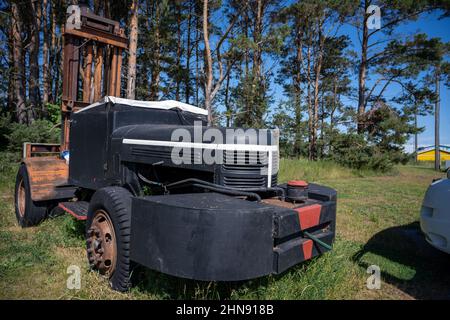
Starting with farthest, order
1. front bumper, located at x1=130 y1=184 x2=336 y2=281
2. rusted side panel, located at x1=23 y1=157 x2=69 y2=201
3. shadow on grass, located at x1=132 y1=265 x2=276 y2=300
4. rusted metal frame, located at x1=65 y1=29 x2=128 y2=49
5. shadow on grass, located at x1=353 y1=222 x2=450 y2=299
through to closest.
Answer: rusted metal frame, located at x1=65 y1=29 x2=128 y2=49, rusted side panel, located at x1=23 y1=157 x2=69 y2=201, shadow on grass, located at x1=353 y1=222 x2=450 y2=299, shadow on grass, located at x1=132 y1=265 x2=276 y2=300, front bumper, located at x1=130 y1=184 x2=336 y2=281

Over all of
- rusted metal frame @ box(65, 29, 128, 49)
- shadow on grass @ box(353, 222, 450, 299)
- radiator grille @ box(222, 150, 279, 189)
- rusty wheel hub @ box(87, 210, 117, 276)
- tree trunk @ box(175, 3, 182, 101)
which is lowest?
shadow on grass @ box(353, 222, 450, 299)

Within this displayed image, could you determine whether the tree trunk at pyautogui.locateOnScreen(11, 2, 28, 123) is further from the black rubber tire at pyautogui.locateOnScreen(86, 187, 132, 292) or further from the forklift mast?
the black rubber tire at pyautogui.locateOnScreen(86, 187, 132, 292)

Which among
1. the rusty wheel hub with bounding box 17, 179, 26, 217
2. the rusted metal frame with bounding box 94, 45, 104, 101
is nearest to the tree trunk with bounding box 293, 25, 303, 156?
the rusted metal frame with bounding box 94, 45, 104, 101

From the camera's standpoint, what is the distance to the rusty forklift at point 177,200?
2.05m

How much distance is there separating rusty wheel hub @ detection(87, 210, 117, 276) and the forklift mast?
2.37 metres

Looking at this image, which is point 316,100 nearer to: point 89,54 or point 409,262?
point 89,54

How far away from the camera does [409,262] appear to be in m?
3.65

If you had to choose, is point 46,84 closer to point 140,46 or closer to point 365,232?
point 140,46

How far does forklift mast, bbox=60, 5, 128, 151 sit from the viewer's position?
4924 millimetres

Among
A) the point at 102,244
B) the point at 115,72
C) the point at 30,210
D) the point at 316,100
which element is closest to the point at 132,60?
the point at 115,72

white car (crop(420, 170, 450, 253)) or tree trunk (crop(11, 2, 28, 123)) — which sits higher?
tree trunk (crop(11, 2, 28, 123))

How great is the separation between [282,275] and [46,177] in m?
3.62

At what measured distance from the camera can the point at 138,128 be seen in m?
3.36
